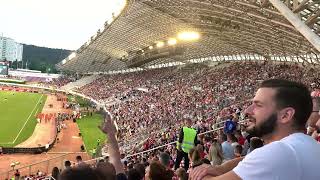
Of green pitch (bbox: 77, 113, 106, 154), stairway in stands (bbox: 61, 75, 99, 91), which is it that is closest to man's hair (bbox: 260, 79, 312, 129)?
green pitch (bbox: 77, 113, 106, 154)

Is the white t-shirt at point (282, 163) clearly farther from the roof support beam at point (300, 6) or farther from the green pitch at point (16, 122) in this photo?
the green pitch at point (16, 122)

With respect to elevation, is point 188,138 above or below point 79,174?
below

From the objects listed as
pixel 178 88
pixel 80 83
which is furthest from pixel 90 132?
pixel 80 83

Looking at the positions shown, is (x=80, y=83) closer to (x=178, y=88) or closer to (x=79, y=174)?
(x=178, y=88)

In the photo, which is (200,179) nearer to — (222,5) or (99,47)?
(222,5)

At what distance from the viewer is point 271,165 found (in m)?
2.38

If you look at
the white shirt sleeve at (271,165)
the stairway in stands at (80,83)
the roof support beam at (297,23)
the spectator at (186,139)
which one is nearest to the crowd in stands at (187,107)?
the spectator at (186,139)

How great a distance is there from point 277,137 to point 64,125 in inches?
1834

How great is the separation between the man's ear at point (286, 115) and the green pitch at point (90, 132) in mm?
31179

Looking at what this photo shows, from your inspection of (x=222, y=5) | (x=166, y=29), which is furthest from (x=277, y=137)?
(x=166, y=29)

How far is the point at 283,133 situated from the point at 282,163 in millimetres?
390

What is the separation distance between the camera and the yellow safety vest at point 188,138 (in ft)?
Answer: 38.1

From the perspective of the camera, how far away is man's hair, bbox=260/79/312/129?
276 cm

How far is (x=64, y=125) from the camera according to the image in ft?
158
